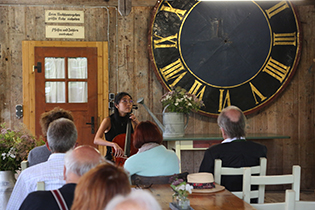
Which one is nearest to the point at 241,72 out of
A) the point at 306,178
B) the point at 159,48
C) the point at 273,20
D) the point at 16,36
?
Result: the point at 273,20

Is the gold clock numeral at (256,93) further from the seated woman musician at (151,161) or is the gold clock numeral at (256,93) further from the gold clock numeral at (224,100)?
the seated woman musician at (151,161)

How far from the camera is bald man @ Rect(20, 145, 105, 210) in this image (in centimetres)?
133

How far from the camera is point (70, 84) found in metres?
4.41

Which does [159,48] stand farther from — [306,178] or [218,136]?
[306,178]

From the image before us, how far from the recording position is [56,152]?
2107mm

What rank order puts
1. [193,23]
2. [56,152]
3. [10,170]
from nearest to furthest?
1. [56,152]
2. [10,170]
3. [193,23]

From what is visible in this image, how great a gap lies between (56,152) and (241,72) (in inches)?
121

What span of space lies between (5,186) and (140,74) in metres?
2.48

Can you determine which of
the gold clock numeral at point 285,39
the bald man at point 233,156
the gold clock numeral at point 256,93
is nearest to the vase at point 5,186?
the bald man at point 233,156

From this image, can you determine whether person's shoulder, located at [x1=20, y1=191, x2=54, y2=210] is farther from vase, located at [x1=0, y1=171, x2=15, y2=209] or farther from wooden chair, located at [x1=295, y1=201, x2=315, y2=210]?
wooden chair, located at [x1=295, y1=201, x2=315, y2=210]

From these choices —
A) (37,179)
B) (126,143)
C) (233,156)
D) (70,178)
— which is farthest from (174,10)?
(70,178)

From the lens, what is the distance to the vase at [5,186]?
88.3 inches

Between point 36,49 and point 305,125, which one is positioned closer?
point 36,49

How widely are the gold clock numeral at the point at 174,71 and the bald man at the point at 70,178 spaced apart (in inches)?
120
